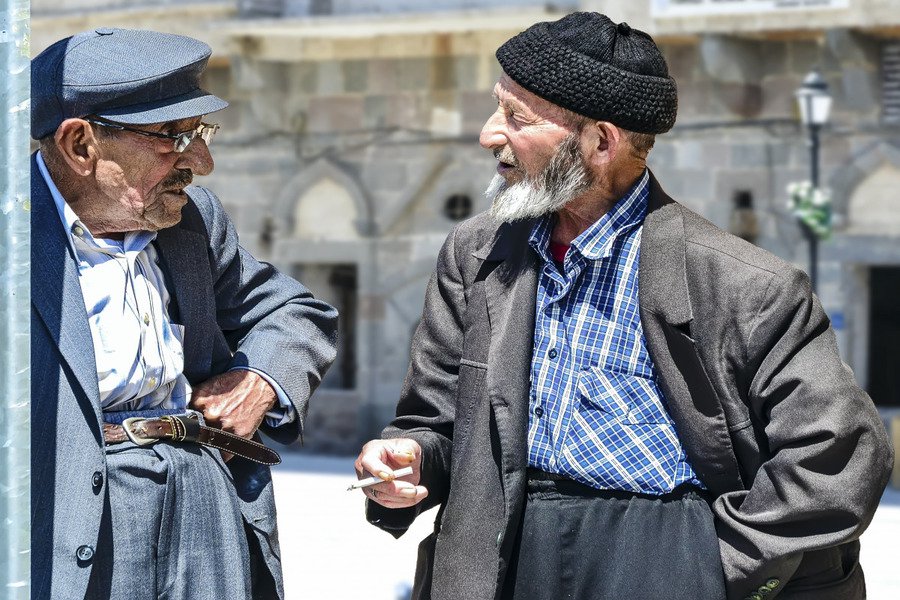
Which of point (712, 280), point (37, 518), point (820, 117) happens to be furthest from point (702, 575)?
point (820, 117)

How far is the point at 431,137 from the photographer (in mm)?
15492

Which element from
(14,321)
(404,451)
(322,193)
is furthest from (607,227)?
(322,193)

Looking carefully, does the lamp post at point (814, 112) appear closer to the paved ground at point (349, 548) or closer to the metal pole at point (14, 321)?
the paved ground at point (349, 548)

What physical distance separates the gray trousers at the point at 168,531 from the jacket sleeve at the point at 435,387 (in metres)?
0.37

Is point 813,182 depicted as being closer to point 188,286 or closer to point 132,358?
point 188,286

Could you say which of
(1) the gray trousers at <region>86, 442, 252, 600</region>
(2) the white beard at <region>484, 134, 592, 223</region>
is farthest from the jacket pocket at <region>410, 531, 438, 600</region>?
(2) the white beard at <region>484, 134, 592, 223</region>

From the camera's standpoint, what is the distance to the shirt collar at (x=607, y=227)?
3266 mm

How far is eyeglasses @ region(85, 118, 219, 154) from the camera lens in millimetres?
3049

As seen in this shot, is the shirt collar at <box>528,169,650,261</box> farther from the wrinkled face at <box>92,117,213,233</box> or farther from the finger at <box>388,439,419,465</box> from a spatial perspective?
the wrinkled face at <box>92,117,213,233</box>

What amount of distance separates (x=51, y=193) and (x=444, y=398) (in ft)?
2.99

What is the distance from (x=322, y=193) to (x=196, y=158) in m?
13.0

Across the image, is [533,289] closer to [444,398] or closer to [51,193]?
[444,398]

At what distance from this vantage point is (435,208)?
15.5 metres

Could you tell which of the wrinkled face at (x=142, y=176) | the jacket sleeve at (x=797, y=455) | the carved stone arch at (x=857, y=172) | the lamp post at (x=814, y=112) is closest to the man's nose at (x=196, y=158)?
the wrinkled face at (x=142, y=176)
